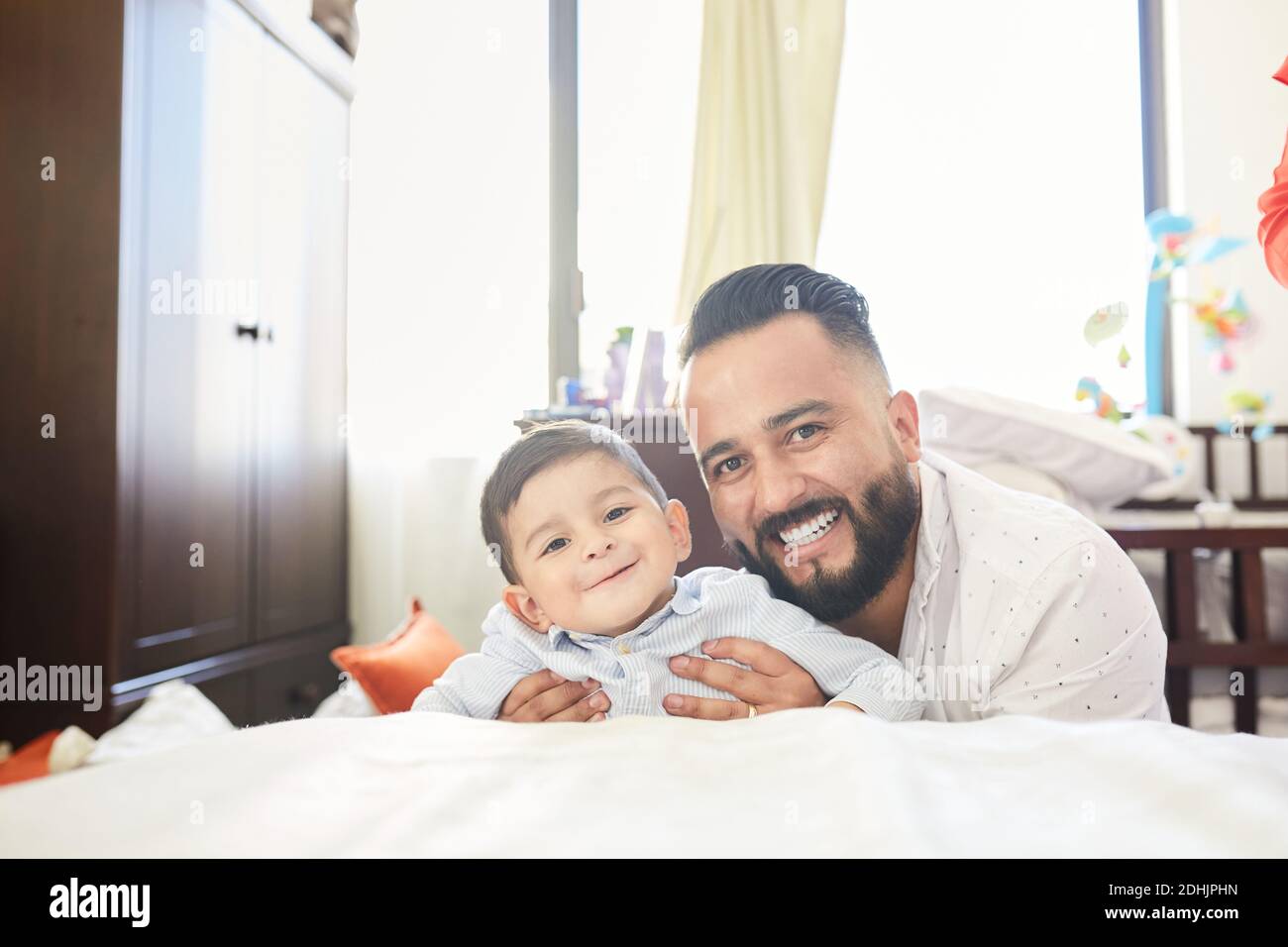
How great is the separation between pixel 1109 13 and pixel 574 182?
203 cm

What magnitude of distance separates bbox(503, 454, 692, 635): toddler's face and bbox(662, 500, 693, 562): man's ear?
0.02 meters

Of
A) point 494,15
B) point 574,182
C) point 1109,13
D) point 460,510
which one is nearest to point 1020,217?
point 1109,13

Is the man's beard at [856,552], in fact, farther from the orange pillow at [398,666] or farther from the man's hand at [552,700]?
the orange pillow at [398,666]

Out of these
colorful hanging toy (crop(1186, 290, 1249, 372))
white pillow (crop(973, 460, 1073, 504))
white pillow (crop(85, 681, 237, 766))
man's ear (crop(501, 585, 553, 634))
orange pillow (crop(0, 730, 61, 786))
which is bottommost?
orange pillow (crop(0, 730, 61, 786))

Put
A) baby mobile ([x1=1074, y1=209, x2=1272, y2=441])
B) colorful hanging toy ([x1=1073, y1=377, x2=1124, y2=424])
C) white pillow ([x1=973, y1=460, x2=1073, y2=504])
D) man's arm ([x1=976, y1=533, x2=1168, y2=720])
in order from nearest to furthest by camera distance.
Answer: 1. man's arm ([x1=976, y1=533, x2=1168, y2=720])
2. white pillow ([x1=973, y1=460, x2=1073, y2=504])
3. colorful hanging toy ([x1=1073, y1=377, x2=1124, y2=424])
4. baby mobile ([x1=1074, y1=209, x2=1272, y2=441])

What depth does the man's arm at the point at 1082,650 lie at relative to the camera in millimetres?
818

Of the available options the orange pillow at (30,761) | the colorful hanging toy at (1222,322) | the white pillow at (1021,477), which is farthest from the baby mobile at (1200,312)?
the orange pillow at (30,761)

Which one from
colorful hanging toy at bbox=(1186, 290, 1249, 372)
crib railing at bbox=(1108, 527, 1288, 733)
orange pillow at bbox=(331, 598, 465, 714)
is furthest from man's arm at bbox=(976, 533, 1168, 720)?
colorful hanging toy at bbox=(1186, 290, 1249, 372)

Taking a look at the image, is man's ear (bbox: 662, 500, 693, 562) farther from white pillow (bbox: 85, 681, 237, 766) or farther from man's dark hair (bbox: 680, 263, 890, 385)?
white pillow (bbox: 85, 681, 237, 766)

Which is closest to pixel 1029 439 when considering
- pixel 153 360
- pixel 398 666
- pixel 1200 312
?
pixel 398 666

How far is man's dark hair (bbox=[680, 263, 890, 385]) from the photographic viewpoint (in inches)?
36.8

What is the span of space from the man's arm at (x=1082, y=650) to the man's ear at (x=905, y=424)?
19 centimetres

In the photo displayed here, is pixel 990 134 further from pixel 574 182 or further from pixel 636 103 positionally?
pixel 574 182
